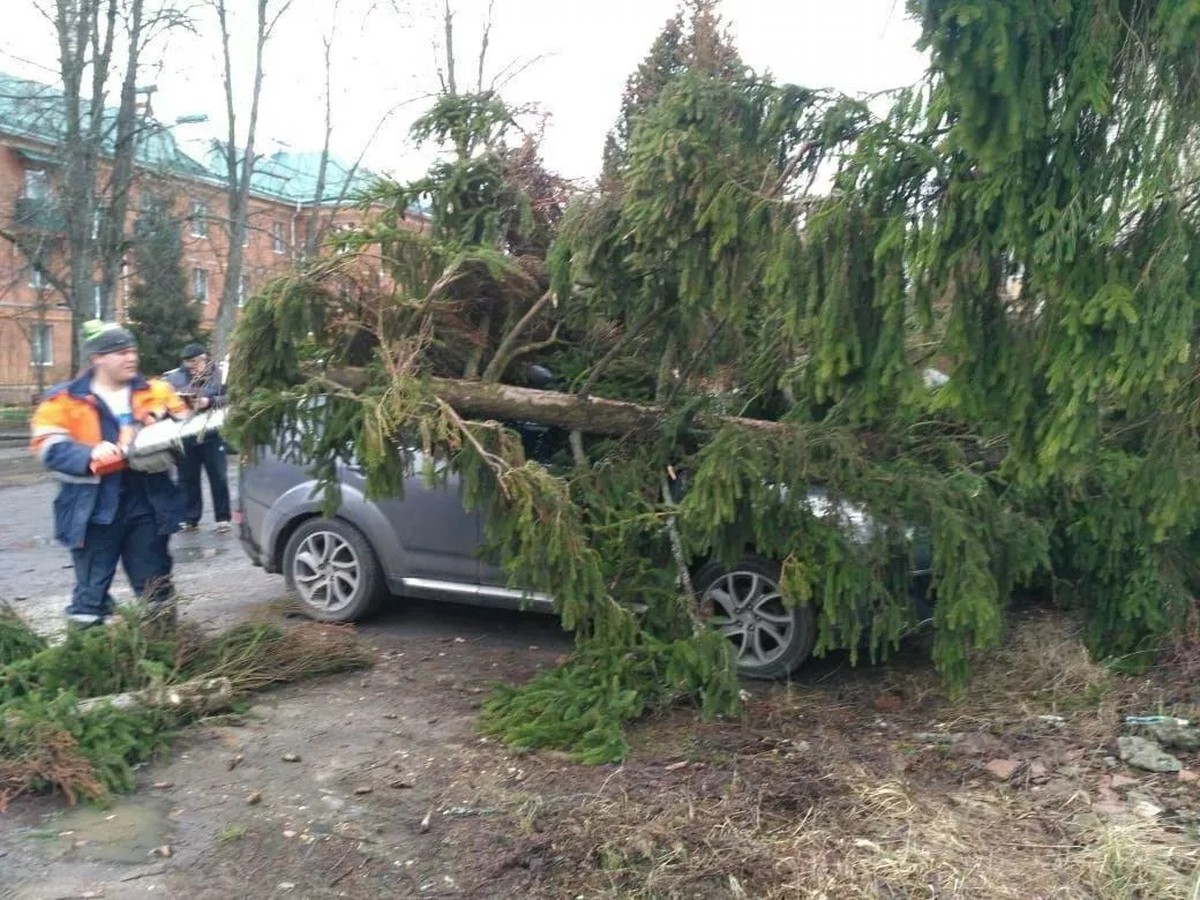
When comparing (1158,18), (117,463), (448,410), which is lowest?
(117,463)

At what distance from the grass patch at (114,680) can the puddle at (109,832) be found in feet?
0.33

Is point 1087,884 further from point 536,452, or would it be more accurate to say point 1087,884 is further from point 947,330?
point 536,452

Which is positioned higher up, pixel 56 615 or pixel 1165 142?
pixel 1165 142

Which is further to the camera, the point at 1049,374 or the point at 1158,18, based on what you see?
the point at 1049,374

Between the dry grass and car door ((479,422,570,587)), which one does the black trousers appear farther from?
the dry grass

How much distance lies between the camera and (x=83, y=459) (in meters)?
5.55


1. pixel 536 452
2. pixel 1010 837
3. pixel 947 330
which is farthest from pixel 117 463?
pixel 1010 837

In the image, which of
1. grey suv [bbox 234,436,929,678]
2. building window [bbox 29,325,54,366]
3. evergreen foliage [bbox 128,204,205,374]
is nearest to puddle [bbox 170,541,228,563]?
grey suv [bbox 234,436,929,678]

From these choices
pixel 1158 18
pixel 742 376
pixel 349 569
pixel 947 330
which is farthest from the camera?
pixel 349 569

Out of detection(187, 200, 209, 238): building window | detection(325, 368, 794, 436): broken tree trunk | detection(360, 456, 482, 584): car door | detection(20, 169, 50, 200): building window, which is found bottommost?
detection(360, 456, 482, 584): car door

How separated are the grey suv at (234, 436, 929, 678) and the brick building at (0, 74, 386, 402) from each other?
12581 millimetres

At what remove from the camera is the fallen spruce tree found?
12.8 ft

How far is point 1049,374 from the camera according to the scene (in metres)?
4.05

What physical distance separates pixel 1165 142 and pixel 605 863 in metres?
3.10
